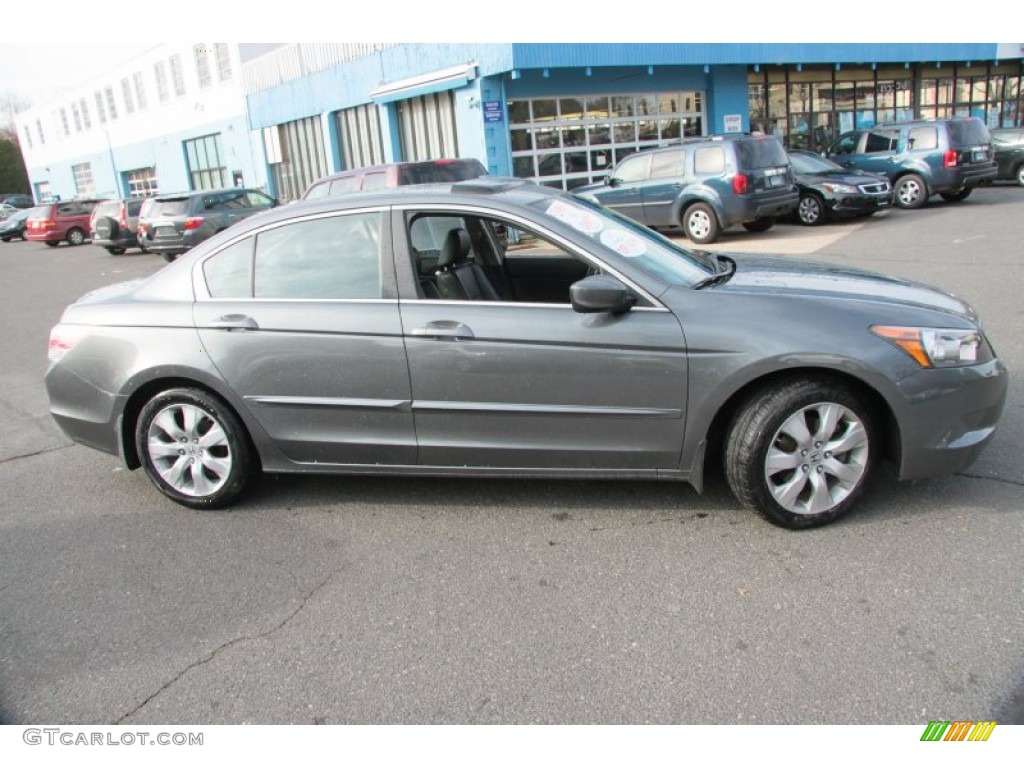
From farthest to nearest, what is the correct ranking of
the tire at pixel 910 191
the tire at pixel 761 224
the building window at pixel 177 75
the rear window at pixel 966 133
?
the building window at pixel 177 75 → the tire at pixel 910 191 → the rear window at pixel 966 133 → the tire at pixel 761 224

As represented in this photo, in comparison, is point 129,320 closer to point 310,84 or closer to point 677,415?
point 677,415

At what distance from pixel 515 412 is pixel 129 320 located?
6.95ft

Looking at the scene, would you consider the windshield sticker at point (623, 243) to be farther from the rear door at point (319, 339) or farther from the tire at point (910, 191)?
the tire at point (910, 191)

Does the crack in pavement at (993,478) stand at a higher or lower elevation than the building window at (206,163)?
lower

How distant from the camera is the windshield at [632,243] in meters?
3.79

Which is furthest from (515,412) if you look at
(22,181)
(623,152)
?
(22,181)

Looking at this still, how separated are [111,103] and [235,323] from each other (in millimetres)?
43650

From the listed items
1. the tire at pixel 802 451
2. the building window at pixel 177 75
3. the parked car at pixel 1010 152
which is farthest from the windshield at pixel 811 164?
the building window at pixel 177 75

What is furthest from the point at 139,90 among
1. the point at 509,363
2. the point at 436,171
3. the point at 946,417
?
the point at 946,417

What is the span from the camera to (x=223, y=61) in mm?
29422

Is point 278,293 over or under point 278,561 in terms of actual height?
over

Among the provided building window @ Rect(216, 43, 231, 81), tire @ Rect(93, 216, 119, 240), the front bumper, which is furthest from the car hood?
building window @ Rect(216, 43, 231, 81)

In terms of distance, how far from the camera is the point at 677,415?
11.7 ft

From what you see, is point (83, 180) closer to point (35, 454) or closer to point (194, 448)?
point (35, 454)
